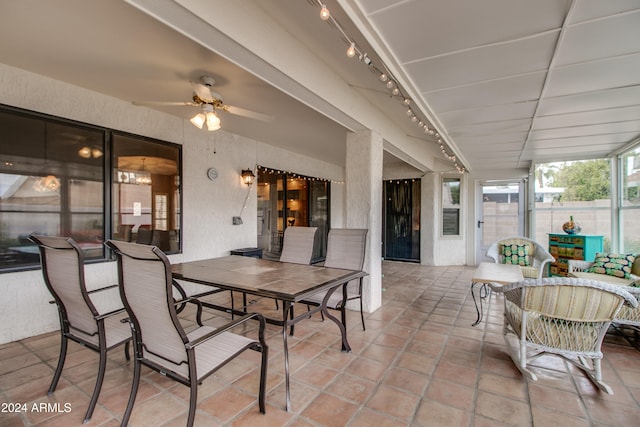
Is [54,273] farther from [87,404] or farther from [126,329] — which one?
[87,404]

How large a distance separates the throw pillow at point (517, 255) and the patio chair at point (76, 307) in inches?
209

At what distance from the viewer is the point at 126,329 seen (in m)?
2.07

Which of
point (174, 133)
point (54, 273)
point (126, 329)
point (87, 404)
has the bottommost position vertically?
point (87, 404)

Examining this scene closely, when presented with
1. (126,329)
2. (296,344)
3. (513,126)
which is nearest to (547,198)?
(513,126)

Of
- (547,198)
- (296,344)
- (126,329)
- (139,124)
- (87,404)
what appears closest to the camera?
(87,404)

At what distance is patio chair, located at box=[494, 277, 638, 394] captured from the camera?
6.45ft

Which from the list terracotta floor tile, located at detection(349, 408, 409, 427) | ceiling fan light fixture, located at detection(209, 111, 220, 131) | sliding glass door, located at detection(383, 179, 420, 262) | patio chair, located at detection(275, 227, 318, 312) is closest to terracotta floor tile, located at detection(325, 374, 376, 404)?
terracotta floor tile, located at detection(349, 408, 409, 427)

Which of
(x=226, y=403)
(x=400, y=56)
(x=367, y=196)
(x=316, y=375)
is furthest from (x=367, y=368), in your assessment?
(x=400, y=56)

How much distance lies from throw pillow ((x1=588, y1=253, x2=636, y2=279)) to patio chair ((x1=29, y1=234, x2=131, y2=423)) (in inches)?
210

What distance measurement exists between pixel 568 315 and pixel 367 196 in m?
2.24

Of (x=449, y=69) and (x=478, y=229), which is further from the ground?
(x=449, y=69)

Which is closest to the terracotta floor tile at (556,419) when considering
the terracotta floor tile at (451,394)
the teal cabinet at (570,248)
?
the terracotta floor tile at (451,394)

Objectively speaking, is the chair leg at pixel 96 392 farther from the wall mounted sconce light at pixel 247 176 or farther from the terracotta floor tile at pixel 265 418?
the wall mounted sconce light at pixel 247 176

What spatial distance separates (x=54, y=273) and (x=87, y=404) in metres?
0.89
